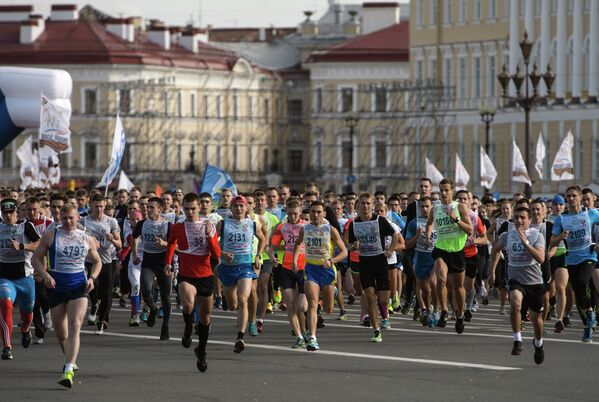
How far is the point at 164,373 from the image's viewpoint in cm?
2112

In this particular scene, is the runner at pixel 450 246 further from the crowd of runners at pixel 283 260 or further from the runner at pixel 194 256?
the runner at pixel 194 256

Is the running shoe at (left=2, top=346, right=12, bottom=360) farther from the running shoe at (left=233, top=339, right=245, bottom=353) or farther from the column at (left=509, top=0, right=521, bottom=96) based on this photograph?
the column at (left=509, top=0, right=521, bottom=96)

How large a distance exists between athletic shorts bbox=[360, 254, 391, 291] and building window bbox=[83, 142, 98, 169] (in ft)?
297

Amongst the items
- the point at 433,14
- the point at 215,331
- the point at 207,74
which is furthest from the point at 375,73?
the point at 215,331

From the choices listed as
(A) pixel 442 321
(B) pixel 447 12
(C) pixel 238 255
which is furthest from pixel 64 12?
(C) pixel 238 255

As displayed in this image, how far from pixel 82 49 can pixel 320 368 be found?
96704mm

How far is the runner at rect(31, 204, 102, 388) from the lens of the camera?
2042cm

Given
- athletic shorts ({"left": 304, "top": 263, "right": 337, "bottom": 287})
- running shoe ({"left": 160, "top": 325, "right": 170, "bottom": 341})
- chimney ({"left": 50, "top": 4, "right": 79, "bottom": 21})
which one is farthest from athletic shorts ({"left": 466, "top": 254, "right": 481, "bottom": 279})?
chimney ({"left": 50, "top": 4, "right": 79, "bottom": 21})

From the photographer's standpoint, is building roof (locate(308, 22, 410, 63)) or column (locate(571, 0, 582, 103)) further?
A: building roof (locate(308, 22, 410, 63))

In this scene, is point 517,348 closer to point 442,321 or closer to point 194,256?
point 194,256

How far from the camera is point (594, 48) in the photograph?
260 feet

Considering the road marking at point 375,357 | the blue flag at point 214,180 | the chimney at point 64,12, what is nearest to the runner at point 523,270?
the road marking at point 375,357

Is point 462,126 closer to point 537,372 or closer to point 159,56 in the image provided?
point 159,56

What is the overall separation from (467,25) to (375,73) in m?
29.6
